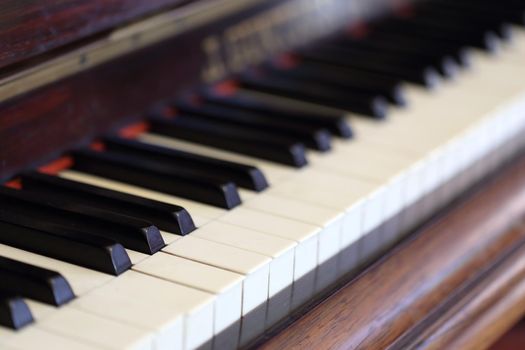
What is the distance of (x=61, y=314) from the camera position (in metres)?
0.96

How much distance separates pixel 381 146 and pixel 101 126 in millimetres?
444

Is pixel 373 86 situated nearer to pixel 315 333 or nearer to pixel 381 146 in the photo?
pixel 381 146

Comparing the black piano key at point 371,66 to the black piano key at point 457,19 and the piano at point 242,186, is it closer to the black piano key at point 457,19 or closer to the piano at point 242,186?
the piano at point 242,186

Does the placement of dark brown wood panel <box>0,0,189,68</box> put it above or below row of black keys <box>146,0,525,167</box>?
above

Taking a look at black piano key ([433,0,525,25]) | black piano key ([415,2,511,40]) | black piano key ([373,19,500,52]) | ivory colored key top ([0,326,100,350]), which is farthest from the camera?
black piano key ([433,0,525,25])

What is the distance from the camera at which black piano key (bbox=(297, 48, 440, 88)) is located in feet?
6.15

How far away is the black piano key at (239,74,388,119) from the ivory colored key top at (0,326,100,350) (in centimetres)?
90

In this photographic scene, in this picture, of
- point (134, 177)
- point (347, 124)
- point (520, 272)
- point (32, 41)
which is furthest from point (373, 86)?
point (32, 41)

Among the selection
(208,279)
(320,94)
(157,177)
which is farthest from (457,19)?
(208,279)

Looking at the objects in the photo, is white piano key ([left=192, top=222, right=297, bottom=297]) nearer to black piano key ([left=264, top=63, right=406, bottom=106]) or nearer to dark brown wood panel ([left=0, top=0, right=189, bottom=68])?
dark brown wood panel ([left=0, top=0, right=189, bottom=68])

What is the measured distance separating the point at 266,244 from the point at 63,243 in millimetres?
239

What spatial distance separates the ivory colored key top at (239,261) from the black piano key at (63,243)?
0.08m

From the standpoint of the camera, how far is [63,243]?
42.5 inches

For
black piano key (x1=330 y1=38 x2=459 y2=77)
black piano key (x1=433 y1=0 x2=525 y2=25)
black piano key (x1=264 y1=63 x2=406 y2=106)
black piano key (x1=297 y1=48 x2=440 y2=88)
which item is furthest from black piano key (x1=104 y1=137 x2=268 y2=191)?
black piano key (x1=433 y1=0 x2=525 y2=25)
